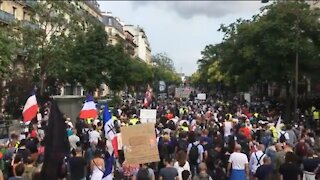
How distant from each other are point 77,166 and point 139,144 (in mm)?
1558

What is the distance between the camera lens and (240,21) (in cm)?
4862

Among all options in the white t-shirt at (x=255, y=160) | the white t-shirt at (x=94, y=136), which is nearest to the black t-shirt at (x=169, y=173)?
the white t-shirt at (x=255, y=160)

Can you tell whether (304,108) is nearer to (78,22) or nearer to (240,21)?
(240,21)

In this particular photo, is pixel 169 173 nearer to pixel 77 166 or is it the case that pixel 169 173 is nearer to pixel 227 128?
pixel 77 166

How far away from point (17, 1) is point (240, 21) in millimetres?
20017

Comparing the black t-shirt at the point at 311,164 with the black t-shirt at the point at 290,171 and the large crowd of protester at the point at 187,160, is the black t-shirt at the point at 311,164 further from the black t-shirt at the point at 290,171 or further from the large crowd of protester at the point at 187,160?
the black t-shirt at the point at 290,171

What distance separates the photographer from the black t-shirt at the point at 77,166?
1272 centimetres

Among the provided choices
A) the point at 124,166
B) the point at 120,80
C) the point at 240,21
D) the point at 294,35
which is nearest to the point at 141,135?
the point at 124,166

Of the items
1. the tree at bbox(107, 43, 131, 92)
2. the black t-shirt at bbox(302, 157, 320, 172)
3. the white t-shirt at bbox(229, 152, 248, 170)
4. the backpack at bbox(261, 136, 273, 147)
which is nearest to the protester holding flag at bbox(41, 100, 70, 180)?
the white t-shirt at bbox(229, 152, 248, 170)

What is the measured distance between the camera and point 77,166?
1277 centimetres

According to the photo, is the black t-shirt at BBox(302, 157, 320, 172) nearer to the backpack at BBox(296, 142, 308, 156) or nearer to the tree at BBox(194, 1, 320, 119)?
the backpack at BBox(296, 142, 308, 156)

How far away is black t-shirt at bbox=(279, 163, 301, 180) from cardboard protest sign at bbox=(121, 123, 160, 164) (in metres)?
2.51

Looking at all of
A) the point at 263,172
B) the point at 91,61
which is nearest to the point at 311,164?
the point at 263,172

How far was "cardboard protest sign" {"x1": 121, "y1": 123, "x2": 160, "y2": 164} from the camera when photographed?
12.0m
